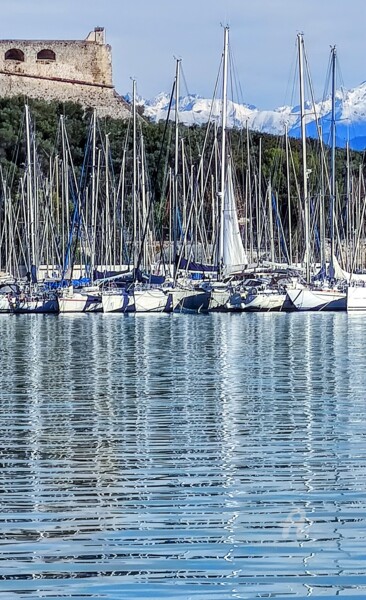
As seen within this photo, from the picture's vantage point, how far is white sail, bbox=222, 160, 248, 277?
129 feet

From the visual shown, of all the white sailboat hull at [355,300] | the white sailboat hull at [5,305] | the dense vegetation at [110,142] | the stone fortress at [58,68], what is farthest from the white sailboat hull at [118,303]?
the stone fortress at [58,68]

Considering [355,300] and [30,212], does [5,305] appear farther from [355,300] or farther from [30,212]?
[355,300]

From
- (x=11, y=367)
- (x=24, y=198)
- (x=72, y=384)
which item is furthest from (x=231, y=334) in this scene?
(x=24, y=198)

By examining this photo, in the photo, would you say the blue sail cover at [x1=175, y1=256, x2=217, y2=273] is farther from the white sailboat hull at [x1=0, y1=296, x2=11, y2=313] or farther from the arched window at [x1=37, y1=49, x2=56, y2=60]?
the arched window at [x1=37, y1=49, x2=56, y2=60]

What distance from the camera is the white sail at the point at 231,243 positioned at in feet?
129

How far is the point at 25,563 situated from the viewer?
7773mm

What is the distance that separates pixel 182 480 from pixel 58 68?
7210 centimetres

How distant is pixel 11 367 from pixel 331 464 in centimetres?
1102

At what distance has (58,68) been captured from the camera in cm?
8069

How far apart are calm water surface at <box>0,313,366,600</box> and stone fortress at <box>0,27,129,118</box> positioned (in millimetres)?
59687

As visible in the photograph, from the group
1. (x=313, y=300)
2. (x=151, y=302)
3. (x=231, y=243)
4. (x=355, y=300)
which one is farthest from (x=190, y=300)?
(x=355, y=300)

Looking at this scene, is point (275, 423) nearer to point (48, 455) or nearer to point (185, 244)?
point (48, 455)

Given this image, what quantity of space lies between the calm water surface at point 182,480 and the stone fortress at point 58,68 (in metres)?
59.7

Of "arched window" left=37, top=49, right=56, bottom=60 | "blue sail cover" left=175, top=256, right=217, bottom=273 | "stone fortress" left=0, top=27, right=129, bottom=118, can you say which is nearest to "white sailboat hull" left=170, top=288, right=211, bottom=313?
"blue sail cover" left=175, top=256, right=217, bottom=273
